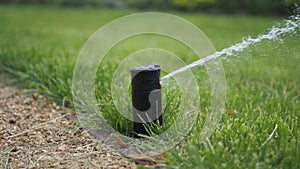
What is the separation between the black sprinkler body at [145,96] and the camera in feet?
6.30

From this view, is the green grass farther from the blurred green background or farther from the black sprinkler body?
the blurred green background

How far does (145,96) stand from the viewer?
195 cm

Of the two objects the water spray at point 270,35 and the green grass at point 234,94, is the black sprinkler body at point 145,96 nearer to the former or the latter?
the green grass at point 234,94

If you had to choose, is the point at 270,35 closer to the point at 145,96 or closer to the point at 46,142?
the point at 145,96

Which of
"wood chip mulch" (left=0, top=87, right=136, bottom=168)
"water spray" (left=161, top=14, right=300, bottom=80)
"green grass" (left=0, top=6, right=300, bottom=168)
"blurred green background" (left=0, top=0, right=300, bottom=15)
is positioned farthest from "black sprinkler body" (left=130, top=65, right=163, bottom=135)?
"blurred green background" (left=0, top=0, right=300, bottom=15)

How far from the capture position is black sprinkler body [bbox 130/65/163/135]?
1919 millimetres

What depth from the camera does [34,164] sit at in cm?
178

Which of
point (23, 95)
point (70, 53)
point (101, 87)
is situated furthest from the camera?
point (70, 53)

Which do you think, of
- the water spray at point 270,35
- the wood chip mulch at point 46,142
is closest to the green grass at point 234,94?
the water spray at point 270,35

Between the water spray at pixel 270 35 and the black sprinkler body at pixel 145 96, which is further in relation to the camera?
the water spray at pixel 270 35

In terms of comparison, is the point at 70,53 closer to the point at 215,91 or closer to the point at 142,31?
the point at 215,91

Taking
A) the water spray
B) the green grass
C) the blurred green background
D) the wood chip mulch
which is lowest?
the wood chip mulch

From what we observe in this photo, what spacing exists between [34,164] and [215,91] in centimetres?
145

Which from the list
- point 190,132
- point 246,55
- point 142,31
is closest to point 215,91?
Answer: point 246,55
